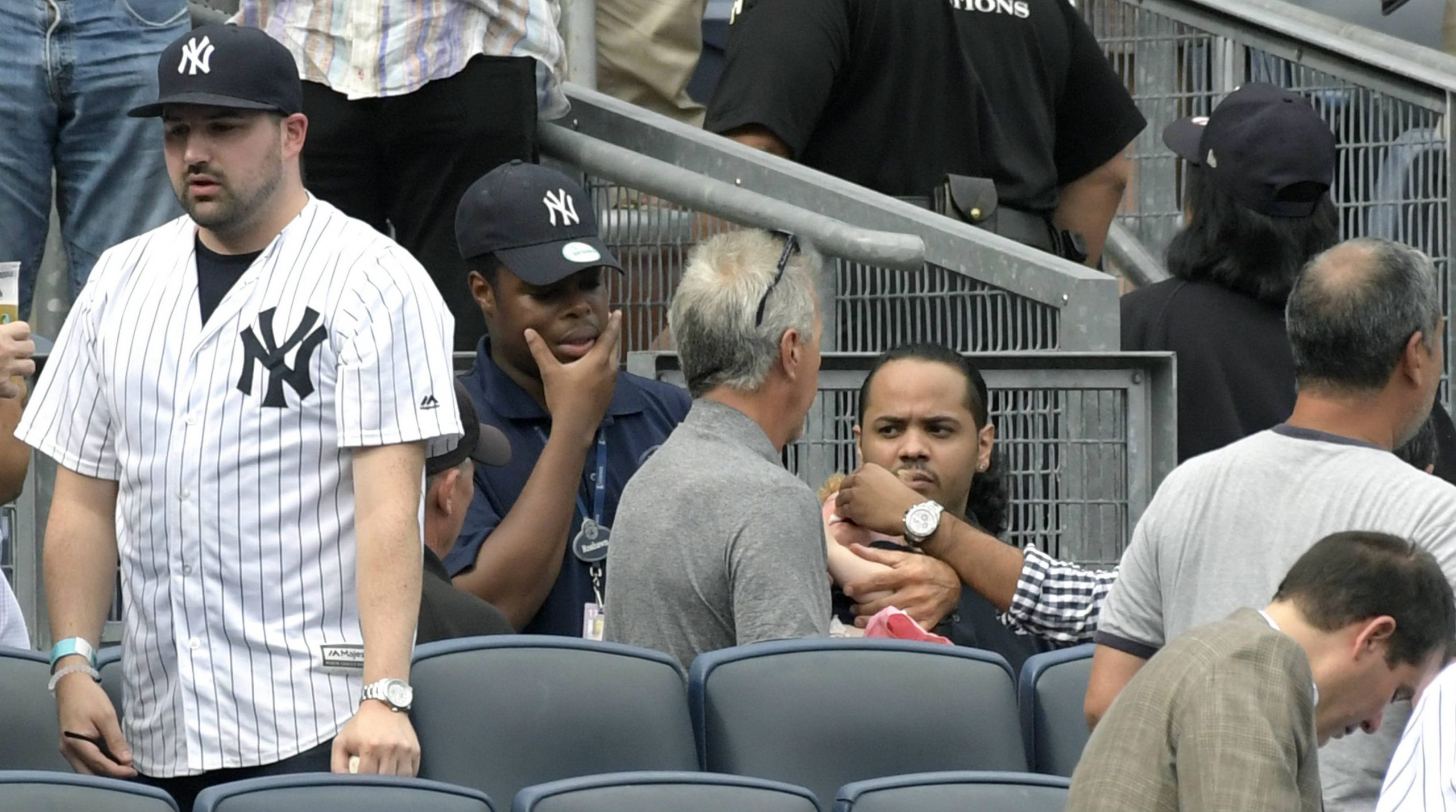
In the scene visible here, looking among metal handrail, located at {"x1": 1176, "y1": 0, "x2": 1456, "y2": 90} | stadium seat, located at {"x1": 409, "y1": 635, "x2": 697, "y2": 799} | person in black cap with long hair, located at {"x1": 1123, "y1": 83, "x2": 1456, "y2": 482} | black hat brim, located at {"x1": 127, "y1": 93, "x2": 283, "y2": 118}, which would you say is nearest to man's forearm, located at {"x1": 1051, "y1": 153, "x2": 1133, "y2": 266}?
metal handrail, located at {"x1": 1176, "y1": 0, "x2": 1456, "y2": 90}

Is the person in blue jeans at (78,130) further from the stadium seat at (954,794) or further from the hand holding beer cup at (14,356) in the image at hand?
the stadium seat at (954,794)

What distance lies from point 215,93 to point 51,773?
43.5 inches

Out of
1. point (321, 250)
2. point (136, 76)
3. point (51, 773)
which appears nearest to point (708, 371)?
point (321, 250)

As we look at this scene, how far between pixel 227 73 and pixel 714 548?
109 cm

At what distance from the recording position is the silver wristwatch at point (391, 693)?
3.43 meters

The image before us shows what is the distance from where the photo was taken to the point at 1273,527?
3566 mm

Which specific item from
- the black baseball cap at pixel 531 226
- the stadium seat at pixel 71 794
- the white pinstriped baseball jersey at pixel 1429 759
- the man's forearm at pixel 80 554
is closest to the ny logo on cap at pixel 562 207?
the black baseball cap at pixel 531 226

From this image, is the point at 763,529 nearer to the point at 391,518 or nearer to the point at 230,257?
the point at 391,518

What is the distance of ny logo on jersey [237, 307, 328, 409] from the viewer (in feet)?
11.8

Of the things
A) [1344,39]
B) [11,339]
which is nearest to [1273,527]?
[11,339]

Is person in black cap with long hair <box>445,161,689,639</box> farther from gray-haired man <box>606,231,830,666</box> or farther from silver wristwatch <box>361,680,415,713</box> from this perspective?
silver wristwatch <box>361,680,415,713</box>

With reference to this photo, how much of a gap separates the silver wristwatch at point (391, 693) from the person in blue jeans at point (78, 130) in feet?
6.96

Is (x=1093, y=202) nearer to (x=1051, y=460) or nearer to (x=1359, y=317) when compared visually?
(x=1051, y=460)

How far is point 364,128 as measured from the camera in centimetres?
542
